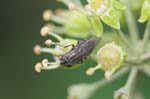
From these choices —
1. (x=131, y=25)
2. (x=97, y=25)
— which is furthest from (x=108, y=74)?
(x=131, y=25)

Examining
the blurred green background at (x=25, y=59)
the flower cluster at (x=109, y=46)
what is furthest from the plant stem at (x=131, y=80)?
the blurred green background at (x=25, y=59)

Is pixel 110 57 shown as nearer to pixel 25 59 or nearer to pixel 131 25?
pixel 131 25

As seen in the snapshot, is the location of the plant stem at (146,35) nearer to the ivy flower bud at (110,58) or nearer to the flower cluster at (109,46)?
the flower cluster at (109,46)

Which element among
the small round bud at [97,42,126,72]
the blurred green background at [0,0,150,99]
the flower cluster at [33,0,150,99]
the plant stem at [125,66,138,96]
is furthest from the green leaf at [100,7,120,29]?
the blurred green background at [0,0,150,99]

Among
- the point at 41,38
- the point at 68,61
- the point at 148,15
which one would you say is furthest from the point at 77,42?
the point at 41,38

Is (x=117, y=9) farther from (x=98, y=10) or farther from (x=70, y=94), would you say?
(x=70, y=94)
